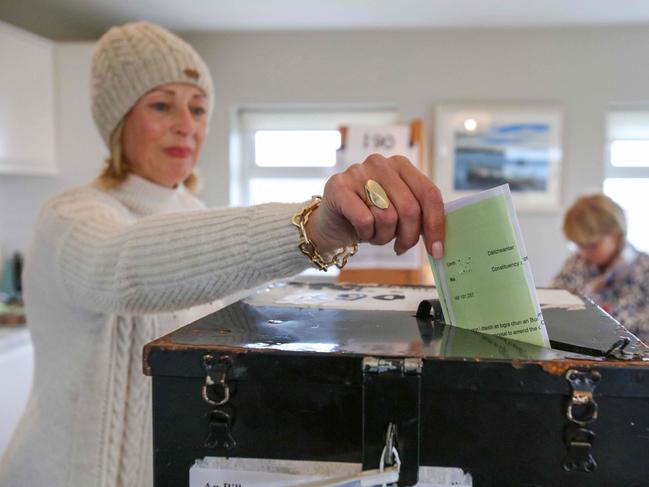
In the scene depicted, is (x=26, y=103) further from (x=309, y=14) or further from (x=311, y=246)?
(x=311, y=246)

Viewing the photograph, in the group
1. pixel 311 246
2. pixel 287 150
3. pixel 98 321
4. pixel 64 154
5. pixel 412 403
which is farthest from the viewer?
pixel 287 150

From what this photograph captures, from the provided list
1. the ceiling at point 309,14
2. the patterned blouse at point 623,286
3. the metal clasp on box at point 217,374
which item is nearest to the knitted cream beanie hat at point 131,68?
the metal clasp on box at point 217,374

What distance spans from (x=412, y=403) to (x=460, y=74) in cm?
305

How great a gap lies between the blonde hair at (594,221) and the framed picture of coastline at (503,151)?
1034 millimetres

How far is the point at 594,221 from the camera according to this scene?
2100mm

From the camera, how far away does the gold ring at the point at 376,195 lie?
482mm

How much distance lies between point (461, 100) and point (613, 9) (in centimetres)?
84

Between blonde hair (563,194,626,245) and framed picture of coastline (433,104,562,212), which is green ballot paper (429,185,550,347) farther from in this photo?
framed picture of coastline (433,104,562,212)

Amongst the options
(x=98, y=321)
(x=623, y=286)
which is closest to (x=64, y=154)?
(x=98, y=321)

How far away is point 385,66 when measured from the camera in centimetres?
325

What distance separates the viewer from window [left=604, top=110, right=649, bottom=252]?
3225 mm

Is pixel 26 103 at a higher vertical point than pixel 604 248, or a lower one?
higher

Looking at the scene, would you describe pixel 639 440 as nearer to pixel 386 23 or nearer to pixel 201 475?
pixel 201 475

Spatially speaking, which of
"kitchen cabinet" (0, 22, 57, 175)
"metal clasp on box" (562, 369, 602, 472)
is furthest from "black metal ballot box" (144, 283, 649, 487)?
"kitchen cabinet" (0, 22, 57, 175)
